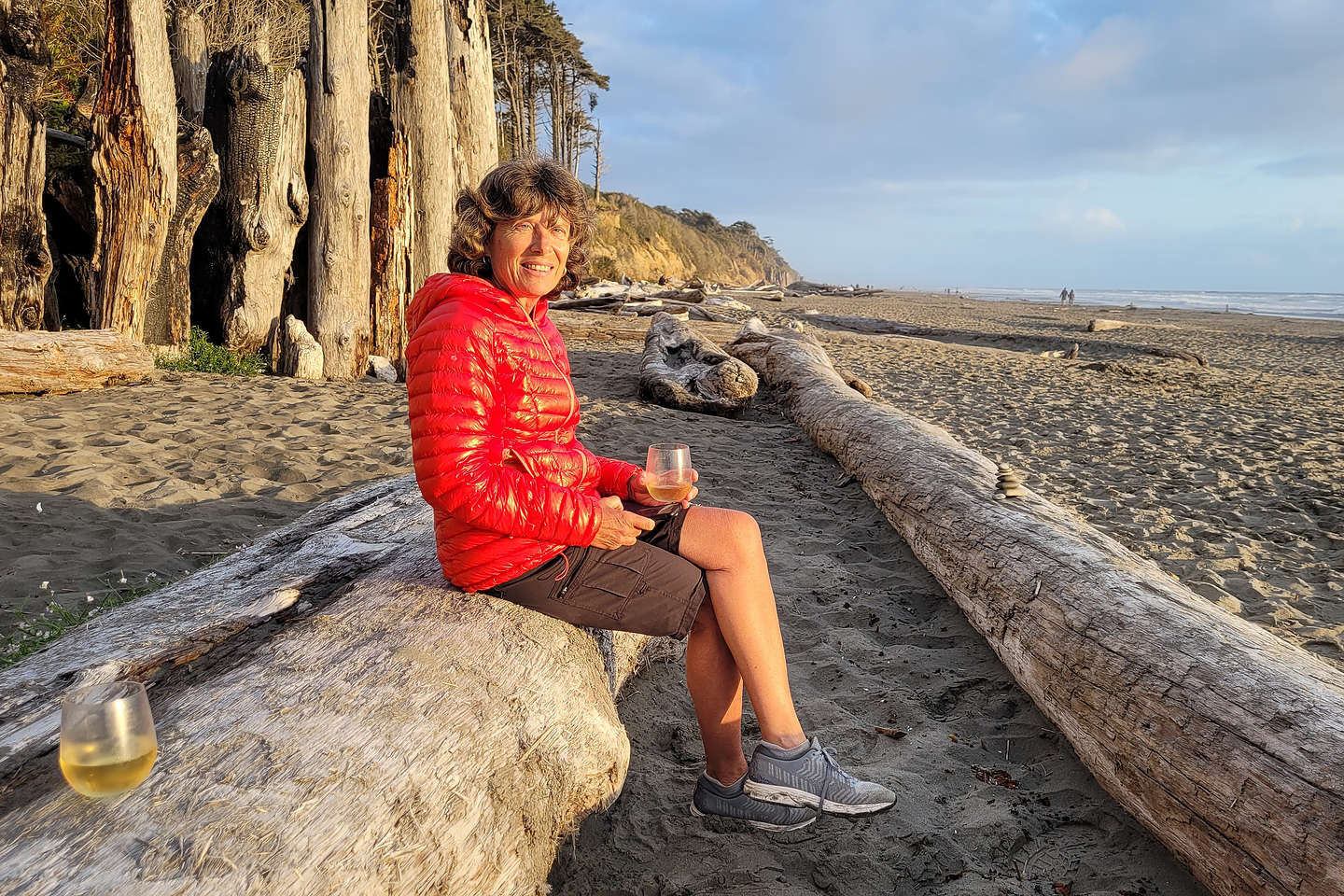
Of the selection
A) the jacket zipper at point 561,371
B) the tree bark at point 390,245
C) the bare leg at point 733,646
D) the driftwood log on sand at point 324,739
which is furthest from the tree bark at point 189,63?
the bare leg at point 733,646

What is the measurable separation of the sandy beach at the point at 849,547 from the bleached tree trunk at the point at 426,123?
1.97 metres

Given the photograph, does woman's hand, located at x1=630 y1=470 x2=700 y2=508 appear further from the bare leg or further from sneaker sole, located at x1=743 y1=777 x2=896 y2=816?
sneaker sole, located at x1=743 y1=777 x2=896 y2=816

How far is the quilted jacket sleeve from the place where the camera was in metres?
2.14

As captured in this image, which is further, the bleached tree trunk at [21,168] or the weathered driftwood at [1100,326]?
the weathered driftwood at [1100,326]

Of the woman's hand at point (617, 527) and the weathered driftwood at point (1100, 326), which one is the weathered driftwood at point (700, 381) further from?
the weathered driftwood at point (1100, 326)

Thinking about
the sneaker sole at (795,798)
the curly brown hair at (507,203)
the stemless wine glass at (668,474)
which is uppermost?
the curly brown hair at (507,203)

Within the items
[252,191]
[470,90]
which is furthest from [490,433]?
[470,90]

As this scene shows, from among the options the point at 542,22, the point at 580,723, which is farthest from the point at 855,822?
the point at 542,22

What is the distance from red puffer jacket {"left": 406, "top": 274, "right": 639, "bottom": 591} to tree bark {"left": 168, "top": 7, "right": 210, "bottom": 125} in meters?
7.63

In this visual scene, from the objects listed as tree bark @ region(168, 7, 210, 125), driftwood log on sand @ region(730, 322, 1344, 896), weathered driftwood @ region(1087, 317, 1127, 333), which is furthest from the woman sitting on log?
weathered driftwood @ region(1087, 317, 1127, 333)

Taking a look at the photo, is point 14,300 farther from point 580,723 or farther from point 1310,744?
point 1310,744

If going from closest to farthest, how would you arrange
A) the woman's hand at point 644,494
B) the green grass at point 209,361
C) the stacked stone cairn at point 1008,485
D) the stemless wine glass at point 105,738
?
the stemless wine glass at point 105,738, the woman's hand at point 644,494, the stacked stone cairn at point 1008,485, the green grass at point 209,361

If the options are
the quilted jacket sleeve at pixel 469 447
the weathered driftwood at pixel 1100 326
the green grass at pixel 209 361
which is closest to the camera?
the quilted jacket sleeve at pixel 469 447

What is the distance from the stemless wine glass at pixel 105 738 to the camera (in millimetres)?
1510
